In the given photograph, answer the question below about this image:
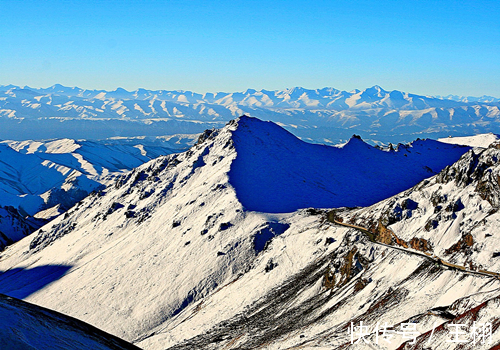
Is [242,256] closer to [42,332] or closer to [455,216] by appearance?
[455,216]

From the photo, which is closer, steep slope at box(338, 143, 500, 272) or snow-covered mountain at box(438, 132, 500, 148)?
steep slope at box(338, 143, 500, 272)

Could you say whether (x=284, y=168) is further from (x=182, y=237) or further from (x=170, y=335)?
(x=170, y=335)

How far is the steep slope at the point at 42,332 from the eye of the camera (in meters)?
33.2

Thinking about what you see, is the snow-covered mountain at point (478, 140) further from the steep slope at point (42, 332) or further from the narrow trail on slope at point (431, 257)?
the steep slope at point (42, 332)

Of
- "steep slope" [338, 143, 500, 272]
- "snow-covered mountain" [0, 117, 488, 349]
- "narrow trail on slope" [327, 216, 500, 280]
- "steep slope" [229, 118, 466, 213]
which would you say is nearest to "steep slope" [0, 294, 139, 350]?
"snow-covered mountain" [0, 117, 488, 349]


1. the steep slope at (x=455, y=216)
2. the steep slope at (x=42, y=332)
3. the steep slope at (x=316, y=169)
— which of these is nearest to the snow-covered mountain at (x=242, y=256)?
the steep slope at (x=316, y=169)

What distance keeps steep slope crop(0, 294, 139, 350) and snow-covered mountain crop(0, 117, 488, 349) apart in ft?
75.9

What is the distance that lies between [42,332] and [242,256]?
2181 inches

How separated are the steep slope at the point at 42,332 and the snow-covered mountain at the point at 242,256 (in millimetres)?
23122

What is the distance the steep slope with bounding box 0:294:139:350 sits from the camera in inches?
1309

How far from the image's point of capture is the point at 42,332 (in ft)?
122

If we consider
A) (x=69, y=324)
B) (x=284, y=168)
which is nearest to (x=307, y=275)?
(x=69, y=324)

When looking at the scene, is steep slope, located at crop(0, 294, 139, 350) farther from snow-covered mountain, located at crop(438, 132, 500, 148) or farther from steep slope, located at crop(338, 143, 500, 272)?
snow-covered mountain, located at crop(438, 132, 500, 148)

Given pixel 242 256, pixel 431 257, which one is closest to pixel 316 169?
pixel 242 256
